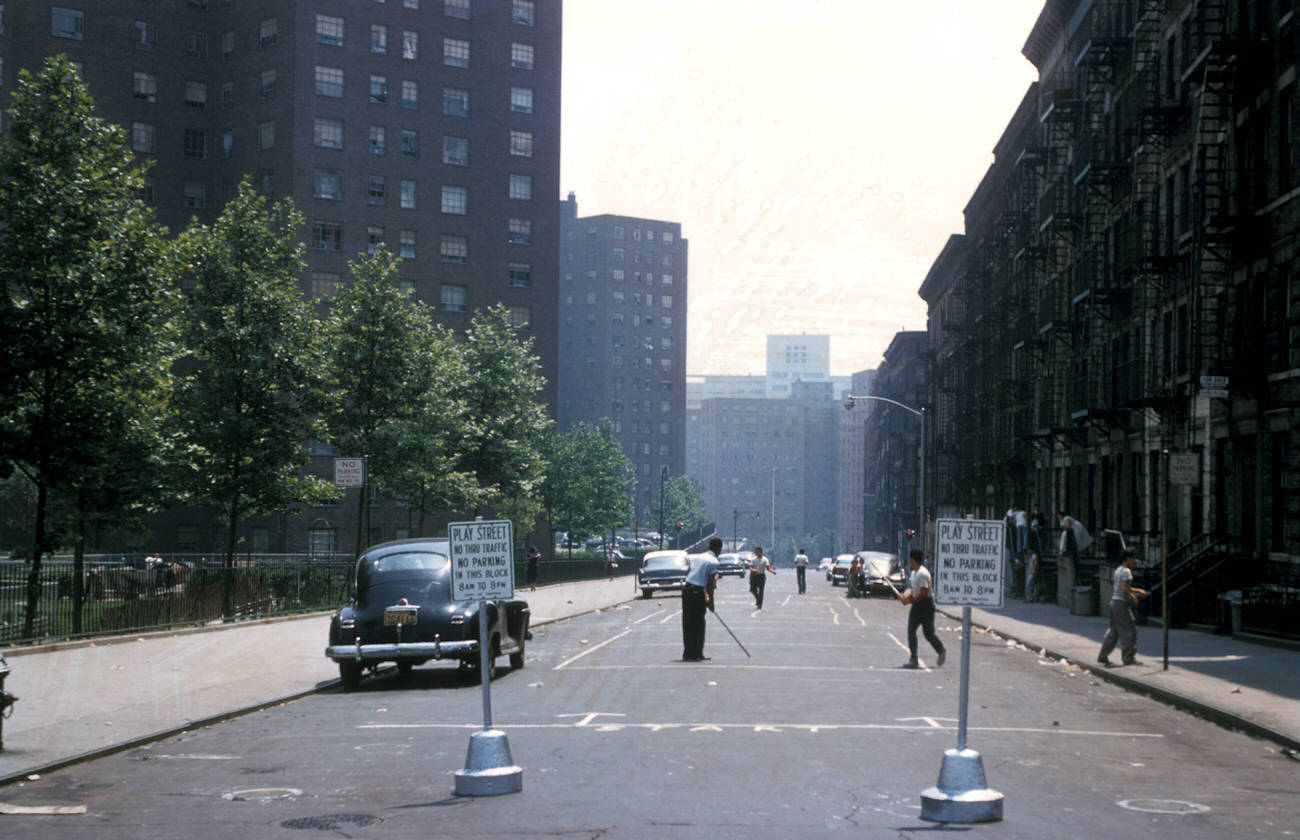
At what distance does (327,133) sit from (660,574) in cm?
4188

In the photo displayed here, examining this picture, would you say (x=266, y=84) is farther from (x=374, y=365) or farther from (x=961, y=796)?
(x=961, y=796)

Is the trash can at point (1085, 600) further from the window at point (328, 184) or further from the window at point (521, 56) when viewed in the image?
the window at point (521, 56)

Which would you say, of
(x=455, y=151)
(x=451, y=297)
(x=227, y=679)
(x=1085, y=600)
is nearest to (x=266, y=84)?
(x=455, y=151)

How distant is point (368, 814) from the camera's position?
34.1 feet

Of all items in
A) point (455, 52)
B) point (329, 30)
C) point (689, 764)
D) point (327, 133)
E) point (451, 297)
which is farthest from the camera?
point (455, 52)

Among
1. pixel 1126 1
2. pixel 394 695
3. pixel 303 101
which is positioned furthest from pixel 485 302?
pixel 394 695

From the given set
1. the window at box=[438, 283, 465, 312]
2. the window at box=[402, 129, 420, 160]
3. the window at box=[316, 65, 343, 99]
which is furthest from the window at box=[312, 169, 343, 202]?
the window at box=[438, 283, 465, 312]

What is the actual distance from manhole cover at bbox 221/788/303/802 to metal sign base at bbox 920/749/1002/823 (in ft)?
16.0

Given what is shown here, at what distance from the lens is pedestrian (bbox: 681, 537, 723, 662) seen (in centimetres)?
2366

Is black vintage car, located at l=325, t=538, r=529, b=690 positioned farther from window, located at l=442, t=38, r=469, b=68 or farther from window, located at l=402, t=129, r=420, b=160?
window, located at l=442, t=38, r=469, b=68

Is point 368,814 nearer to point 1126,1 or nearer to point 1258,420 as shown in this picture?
point 1258,420

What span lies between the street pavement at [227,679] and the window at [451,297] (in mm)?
58749

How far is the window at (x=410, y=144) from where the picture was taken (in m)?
90.6

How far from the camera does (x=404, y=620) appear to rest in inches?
776
